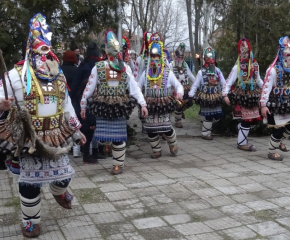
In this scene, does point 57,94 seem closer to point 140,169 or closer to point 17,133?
point 17,133

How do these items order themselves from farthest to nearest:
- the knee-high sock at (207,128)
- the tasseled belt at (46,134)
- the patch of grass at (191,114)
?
the patch of grass at (191,114) < the knee-high sock at (207,128) < the tasseled belt at (46,134)

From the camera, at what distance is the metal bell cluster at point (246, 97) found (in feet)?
24.5

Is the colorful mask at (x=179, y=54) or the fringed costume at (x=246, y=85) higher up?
the colorful mask at (x=179, y=54)

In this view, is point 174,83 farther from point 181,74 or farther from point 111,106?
point 181,74

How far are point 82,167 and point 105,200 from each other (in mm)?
1636

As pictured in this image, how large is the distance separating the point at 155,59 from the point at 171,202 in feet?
8.73

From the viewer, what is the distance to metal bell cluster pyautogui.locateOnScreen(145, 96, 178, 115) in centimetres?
676

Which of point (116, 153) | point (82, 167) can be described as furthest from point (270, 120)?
point (82, 167)

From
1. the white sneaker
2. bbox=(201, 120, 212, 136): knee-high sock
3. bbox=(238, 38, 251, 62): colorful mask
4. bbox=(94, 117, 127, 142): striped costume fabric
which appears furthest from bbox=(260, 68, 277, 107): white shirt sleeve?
the white sneaker

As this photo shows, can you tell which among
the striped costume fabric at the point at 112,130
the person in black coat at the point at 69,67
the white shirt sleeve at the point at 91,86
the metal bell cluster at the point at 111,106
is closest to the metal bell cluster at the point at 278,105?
the metal bell cluster at the point at 111,106

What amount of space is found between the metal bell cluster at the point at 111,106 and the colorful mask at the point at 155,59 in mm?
982

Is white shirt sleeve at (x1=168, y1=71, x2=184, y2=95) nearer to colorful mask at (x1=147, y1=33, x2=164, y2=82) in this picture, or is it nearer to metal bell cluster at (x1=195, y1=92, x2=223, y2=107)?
colorful mask at (x1=147, y1=33, x2=164, y2=82)

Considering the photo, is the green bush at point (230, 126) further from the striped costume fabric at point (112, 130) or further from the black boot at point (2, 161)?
the black boot at point (2, 161)

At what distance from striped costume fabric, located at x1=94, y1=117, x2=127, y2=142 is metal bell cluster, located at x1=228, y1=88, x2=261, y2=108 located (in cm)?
249
